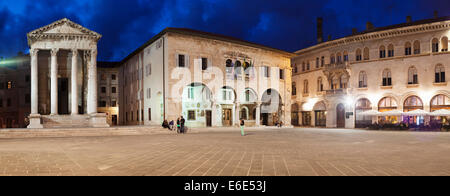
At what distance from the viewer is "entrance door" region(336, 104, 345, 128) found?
42.1m

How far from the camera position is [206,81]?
33688mm

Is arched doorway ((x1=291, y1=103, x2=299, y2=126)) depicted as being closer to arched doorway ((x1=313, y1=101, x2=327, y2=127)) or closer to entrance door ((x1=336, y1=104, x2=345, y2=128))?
arched doorway ((x1=313, y1=101, x2=327, y2=127))

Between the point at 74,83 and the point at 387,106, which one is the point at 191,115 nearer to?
the point at 74,83

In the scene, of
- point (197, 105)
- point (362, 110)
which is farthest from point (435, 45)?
point (197, 105)

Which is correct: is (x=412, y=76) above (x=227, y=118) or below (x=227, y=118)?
above

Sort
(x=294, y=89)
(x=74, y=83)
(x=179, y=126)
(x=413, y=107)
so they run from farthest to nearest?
1. (x=294, y=89)
2. (x=413, y=107)
3. (x=74, y=83)
4. (x=179, y=126)

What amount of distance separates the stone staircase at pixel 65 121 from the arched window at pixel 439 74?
3819 centimetres

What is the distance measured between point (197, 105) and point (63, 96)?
15.0 m

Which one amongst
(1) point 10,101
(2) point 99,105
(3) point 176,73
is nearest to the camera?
(3) point 176,73

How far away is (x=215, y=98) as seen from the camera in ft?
112

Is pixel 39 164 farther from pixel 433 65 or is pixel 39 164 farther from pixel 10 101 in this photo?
pixel 10 101

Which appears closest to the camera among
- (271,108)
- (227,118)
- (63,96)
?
(63,96)
